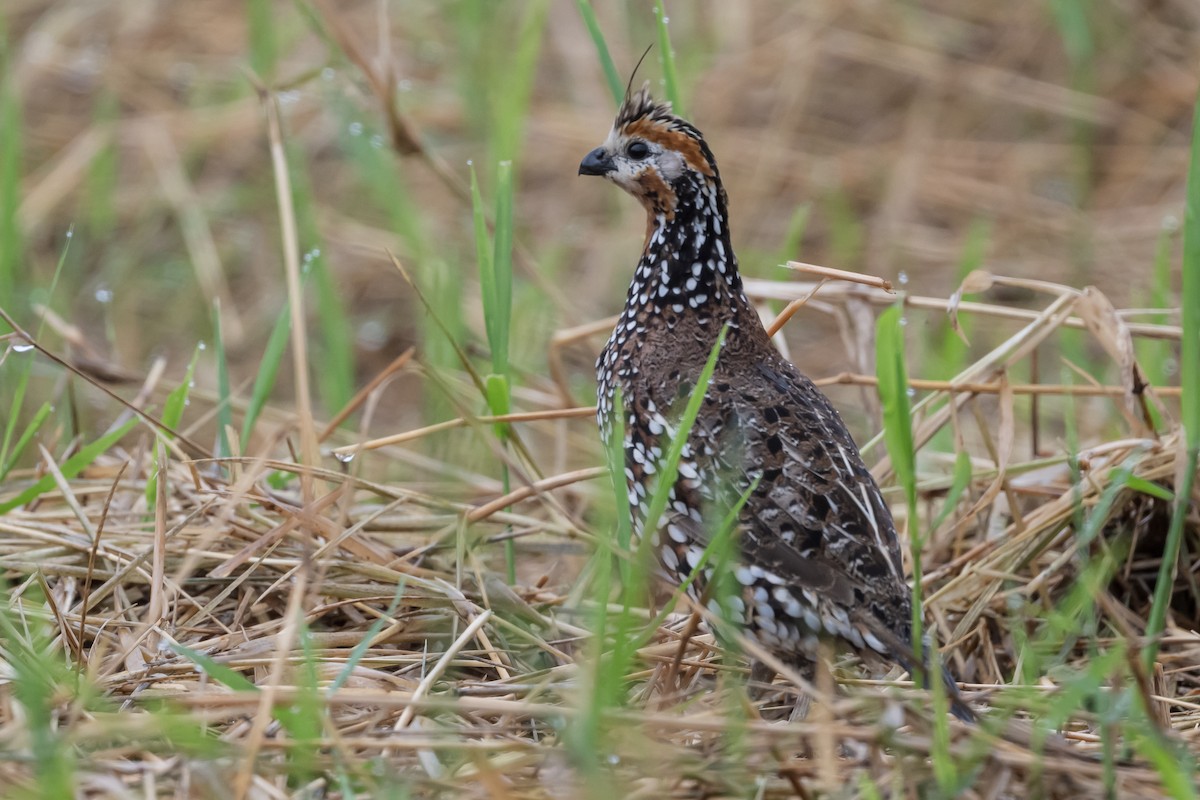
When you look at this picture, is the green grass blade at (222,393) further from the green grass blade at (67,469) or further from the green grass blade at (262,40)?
the green grass blade at (262,40)

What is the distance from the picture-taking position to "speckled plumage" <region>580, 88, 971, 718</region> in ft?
11.2

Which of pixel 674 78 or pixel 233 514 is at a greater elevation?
pixel 674 78

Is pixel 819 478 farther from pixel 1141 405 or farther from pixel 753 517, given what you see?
pixel 1141 405

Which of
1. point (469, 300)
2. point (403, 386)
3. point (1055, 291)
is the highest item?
point (1055, 291)

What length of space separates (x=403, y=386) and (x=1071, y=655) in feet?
15.0

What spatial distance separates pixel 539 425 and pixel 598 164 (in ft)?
7.57

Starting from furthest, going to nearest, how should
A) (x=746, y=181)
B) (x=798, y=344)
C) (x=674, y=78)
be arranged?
(x=746, y=181) → (x=798, y=344) → (x=674, y=78)

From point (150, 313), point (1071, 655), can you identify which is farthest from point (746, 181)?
point (1071, 655)

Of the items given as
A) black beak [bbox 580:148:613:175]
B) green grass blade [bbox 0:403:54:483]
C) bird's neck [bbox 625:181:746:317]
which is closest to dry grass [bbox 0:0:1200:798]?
green grass blade [bbox 0:403:54:483]

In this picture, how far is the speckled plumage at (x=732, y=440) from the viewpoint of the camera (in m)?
3.42

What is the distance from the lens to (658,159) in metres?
4.02

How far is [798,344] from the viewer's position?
775 centimetres

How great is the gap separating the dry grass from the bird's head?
81 centimetres

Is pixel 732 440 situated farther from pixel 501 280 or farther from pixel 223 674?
pixel 223 674
